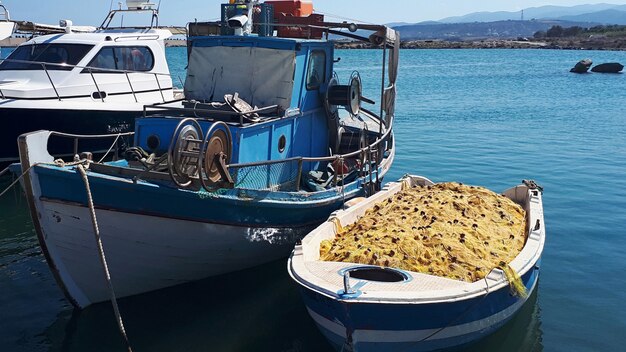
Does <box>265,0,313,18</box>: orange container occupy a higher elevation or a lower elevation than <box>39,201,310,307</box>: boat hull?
higher

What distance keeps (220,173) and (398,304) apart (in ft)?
8.88

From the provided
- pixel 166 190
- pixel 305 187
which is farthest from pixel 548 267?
pixel 166 190

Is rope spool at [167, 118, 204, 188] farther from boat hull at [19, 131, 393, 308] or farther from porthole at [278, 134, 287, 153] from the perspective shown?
porthole at [278, 134, 287, 153]

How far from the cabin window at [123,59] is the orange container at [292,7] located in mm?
5102

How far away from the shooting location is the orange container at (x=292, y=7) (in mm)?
11234

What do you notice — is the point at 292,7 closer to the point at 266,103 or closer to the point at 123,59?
the point at 266,103

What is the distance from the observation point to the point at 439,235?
24.6ft

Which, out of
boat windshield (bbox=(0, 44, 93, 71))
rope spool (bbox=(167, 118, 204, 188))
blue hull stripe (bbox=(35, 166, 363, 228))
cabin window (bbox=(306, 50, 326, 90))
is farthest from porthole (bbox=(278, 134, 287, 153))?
boat windshield (bbox=(0, 44, 93, 71))

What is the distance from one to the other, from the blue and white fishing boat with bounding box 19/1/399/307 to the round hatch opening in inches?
76.2

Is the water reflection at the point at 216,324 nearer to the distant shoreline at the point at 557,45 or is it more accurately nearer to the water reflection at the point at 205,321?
the water reflection at the point at 205,321

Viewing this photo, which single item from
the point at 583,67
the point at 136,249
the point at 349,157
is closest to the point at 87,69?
the point at 349,157

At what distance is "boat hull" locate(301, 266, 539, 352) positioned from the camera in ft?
20.1

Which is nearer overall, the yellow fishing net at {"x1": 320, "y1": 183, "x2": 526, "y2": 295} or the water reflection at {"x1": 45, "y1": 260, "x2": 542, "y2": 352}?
the yellow fishing net at {"x1": 320, "y1": 183, "x2": 526, "y2": 295}

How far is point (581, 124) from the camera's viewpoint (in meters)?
25.2
